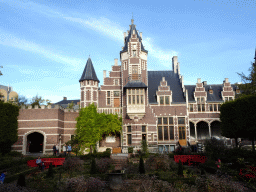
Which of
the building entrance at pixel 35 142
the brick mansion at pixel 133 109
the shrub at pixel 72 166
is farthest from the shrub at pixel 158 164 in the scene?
the building entrance at pixel 35 142

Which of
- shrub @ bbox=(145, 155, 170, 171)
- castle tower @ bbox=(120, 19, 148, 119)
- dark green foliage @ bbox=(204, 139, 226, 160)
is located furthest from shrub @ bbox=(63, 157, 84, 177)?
castle tower @ bbox=(120, 19, 148, 119)

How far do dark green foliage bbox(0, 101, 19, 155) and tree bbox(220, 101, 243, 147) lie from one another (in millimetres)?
25714

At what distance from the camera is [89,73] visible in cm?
3331

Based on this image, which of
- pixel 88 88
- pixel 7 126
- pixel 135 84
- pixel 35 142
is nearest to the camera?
pixel 7 126

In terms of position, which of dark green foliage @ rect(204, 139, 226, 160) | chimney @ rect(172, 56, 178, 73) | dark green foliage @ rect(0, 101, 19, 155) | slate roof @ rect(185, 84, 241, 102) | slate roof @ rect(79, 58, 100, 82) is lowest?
dark green foliage @ rect(204, 139, 226, 160)

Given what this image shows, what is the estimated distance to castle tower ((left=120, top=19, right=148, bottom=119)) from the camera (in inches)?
1205

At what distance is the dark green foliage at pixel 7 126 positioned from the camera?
84.3 feet

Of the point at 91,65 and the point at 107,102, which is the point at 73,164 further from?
the point at 91,65

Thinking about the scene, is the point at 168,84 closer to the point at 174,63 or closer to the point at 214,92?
→ the point at 174,63

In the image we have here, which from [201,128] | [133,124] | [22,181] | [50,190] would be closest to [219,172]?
[50,190]

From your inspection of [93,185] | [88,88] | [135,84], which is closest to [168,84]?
[135,84]

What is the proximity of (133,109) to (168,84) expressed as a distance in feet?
29.5

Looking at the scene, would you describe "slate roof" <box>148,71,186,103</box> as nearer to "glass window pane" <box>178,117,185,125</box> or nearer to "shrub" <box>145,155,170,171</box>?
"glass window pane" <box>178,117,185,125</box>

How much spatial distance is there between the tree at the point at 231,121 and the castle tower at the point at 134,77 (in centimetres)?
1037
